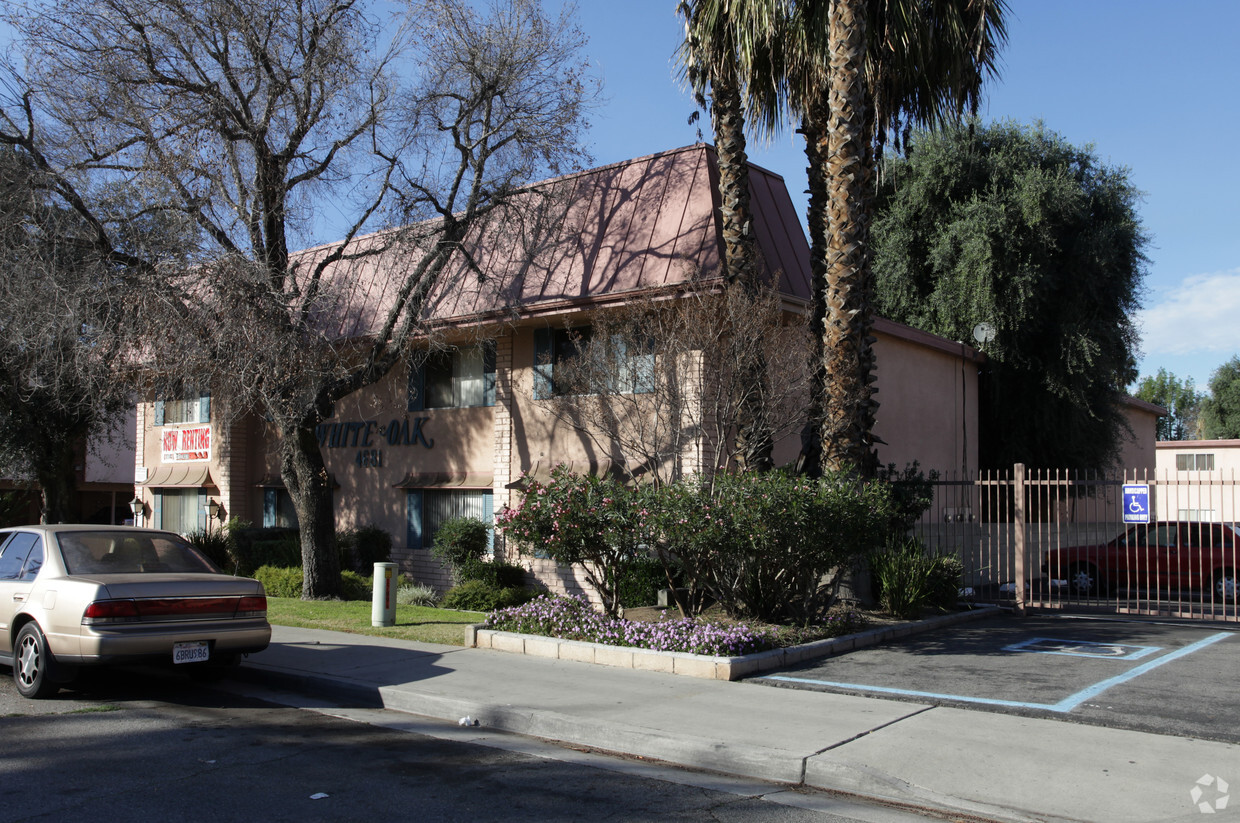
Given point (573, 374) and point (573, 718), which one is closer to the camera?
point (573, 718)

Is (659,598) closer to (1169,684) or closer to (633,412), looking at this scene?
(633,412)

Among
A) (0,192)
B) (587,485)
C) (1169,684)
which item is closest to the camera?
(1169,684)

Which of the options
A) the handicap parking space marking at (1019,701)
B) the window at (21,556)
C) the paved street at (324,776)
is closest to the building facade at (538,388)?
the handicap parking space marking at (1019,701)

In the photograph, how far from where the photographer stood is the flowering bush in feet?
35.1

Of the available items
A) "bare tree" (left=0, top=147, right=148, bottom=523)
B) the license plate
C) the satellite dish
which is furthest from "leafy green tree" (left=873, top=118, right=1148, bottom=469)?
the license plate

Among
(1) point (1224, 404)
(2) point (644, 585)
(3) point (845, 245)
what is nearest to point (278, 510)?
(2) point (644, 585)

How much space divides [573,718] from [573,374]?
Result: 734cm

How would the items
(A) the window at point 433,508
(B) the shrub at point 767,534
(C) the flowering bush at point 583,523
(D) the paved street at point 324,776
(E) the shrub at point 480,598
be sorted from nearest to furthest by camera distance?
1. (D) the paved street at point 324,776
2. (B) the shrub at point 767,534
3. (C) the flowering bush at point 583,523
4. (E) the shrub at point 480,598
5. (A) the window at point 433,508

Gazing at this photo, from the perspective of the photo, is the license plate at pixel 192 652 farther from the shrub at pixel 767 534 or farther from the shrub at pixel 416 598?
the shrub at pixel 416 598

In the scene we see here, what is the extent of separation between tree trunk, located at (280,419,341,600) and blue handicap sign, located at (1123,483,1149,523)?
474 inches

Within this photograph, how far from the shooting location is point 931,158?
24.6 m

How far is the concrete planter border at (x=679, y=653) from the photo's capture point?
9133 millimetres

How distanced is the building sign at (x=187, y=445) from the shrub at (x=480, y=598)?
35.7 ft

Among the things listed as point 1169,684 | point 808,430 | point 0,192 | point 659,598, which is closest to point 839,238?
point 808,430
